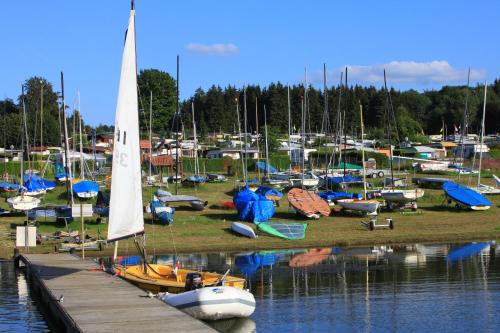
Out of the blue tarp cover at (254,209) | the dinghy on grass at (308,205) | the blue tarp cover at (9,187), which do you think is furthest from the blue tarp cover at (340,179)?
the blue tarp cover at (9,187)

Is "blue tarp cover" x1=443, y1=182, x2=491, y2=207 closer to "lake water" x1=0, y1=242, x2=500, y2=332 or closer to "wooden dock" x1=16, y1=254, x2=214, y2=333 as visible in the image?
"lake water" x1=0, y1=242, x2=500, y2=332

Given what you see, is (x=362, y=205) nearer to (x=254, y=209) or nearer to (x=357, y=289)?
(x=254, y=209)

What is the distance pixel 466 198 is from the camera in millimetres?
62062

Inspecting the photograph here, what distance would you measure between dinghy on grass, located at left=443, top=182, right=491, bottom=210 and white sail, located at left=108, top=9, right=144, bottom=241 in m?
38.6

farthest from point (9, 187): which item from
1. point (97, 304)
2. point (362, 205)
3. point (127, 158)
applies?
point (97, 304)

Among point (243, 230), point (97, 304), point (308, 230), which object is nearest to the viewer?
point (97, 304)

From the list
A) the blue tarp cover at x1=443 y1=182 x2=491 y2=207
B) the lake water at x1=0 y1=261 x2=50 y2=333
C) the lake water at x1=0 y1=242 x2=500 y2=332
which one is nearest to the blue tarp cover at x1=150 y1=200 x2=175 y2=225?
the lake water at x1=0 y1=242 x2=500 y2=332

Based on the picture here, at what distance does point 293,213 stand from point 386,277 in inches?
917

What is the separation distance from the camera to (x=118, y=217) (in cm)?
2842

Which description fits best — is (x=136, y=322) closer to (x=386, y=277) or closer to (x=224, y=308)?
(x=224, y=308)

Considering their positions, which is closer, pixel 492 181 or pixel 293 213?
pixel 293 213

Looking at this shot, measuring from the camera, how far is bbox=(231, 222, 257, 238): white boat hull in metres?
51.3

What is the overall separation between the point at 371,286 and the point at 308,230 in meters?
19.7

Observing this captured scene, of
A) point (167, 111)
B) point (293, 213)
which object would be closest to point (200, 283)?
point (293, 213)
